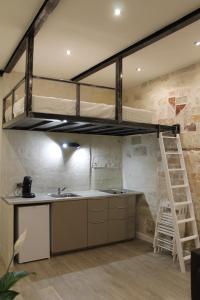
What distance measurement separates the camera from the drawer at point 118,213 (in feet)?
15.2

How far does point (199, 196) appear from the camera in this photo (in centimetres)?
394

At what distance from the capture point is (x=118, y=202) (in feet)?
15.5

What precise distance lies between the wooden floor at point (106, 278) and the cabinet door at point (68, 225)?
0.16 meters

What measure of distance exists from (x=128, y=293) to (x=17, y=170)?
8.56ft

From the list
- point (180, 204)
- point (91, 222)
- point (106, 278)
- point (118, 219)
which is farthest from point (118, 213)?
point (106, 278)

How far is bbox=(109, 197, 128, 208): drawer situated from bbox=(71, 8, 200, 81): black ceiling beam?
2.24m

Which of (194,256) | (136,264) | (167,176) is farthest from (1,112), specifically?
(194,256)

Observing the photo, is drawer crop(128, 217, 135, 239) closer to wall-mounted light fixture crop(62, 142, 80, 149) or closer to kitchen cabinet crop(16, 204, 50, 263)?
kitchen cabinet crop(16, 204, 50, 263)

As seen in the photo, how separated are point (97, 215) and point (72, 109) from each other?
2007 mm

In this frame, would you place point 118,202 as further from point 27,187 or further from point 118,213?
point 27,187

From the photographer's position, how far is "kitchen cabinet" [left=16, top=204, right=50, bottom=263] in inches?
151

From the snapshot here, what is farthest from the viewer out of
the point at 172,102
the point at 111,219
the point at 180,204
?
the point at 111,219

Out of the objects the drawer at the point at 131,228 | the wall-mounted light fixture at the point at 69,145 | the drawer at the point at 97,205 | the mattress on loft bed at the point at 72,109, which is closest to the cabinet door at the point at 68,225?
the drawer at the point at 97,205

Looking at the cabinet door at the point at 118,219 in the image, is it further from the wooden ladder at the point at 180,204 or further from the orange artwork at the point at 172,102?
the orange artwork at the point at 172,102
